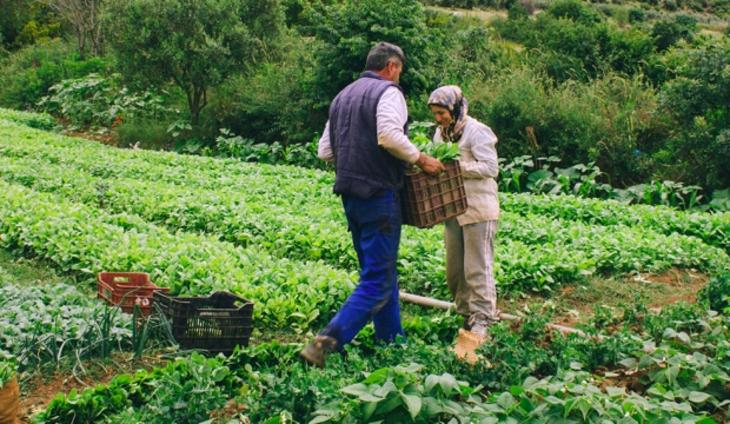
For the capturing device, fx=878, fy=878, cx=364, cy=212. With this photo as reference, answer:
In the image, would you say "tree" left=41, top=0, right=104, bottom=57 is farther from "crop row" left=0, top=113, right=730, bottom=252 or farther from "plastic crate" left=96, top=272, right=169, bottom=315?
"plastic crate" left=96, top=272, right=169, bottom=315

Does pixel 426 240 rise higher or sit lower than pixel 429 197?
lower

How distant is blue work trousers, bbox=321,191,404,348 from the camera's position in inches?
227

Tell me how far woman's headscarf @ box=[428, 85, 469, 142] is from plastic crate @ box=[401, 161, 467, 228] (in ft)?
1.50

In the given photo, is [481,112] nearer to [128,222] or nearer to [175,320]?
[128,222]

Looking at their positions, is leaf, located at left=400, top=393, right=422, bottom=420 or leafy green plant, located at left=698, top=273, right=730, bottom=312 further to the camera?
leafy green plant, located at left=698, top=273, right=730, bottom=312

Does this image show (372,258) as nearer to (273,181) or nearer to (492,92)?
(273,181)

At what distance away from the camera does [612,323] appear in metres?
6.96

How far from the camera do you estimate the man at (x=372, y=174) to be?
5.73 meters

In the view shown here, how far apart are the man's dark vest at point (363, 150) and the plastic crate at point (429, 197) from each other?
0.53 feet

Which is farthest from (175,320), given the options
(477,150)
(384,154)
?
(477,150)

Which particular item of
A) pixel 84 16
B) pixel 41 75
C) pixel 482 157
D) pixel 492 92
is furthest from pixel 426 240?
pixel 84 16

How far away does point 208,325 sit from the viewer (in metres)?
6.05

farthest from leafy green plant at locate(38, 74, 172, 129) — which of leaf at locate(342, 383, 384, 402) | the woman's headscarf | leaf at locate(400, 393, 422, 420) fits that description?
leaf at locate(400, 393, 422, 420)

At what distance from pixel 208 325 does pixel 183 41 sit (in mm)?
14782
